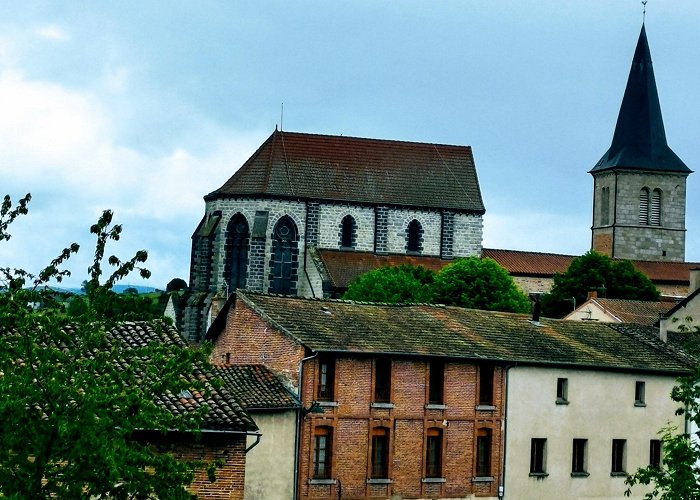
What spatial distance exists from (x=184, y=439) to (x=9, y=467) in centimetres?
772

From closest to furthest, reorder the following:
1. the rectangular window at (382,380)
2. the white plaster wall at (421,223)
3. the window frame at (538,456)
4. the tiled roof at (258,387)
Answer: the tiled roof at (258,387)
the rectangular window at (382,380)
the window frame at (538,456)
the white plaster wall at (421,223)

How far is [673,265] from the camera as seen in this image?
128m

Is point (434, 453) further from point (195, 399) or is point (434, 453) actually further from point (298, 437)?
point (195, 399)

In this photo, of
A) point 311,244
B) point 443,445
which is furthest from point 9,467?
point 311,244

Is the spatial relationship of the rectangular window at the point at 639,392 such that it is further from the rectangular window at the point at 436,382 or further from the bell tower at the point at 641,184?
the bell tower at the point at 641,184

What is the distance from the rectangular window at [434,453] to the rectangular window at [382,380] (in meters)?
1.84

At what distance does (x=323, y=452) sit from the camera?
4438cm

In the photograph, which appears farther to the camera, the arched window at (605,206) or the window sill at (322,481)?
the arched window at (605,206)

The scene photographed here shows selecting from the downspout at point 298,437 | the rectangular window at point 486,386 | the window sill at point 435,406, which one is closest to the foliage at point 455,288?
the rectangular window at point 486,386

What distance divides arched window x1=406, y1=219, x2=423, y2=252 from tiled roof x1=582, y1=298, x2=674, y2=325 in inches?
911

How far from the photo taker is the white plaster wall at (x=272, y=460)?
41.4 meters

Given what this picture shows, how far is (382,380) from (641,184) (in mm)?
94227

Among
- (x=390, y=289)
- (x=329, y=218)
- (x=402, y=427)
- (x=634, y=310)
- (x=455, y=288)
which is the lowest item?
(x=402, y=427)

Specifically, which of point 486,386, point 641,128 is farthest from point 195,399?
point 641,128
